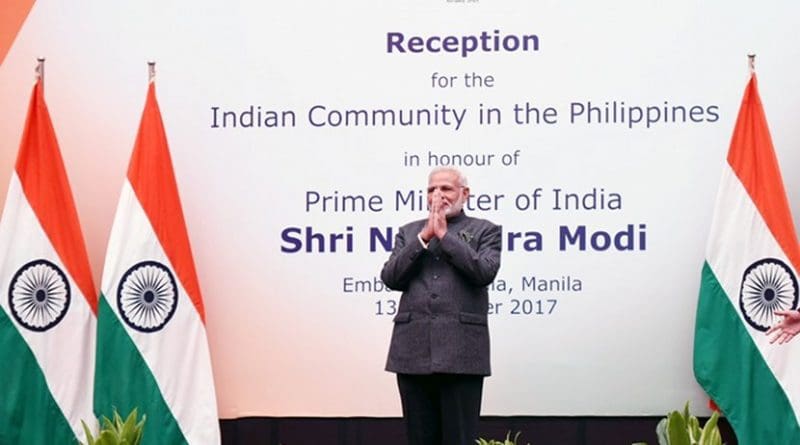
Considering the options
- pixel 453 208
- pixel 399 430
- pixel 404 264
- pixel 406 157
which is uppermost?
pixel 406 157

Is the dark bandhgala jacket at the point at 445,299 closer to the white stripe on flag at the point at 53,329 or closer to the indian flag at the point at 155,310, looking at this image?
the indian flag at the point at 155,310

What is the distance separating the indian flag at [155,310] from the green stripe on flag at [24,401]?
261mm

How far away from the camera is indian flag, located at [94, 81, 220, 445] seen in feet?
17.0

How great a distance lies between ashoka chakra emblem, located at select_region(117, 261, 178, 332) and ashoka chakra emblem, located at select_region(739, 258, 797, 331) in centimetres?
226

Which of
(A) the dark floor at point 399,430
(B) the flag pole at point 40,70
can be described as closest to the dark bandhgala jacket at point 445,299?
(A) the dark floor at point 399,430

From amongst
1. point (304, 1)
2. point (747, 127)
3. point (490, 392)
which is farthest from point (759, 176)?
point (304, 1)

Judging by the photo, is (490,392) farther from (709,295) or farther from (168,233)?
(168,233)

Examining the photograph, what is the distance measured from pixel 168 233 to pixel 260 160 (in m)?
0.48

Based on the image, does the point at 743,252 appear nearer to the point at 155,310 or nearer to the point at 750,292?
the point at 750,292

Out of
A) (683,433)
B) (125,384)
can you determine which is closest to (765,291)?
(125,384)

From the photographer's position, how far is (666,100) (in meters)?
5.24

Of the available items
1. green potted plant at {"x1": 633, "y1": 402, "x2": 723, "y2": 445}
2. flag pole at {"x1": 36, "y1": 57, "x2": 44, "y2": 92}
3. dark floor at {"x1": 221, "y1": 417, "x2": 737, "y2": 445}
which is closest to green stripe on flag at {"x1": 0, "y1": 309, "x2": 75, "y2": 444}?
dark floor at {"x1": 221, "y1": 417, "x2": 737, "y2": 445}

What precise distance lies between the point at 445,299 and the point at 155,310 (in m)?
1.34

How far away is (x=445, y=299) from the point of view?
449 cm
